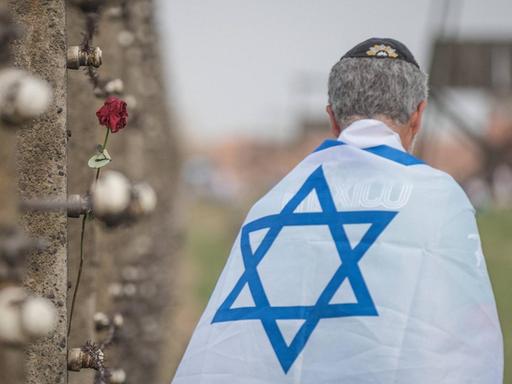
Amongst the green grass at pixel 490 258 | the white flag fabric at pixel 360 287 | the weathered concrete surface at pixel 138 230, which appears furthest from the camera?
the green grass at pixel 490 258

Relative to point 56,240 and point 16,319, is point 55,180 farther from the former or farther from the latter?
point 16,319

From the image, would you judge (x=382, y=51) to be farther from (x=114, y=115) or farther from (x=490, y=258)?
(x=490, y=258)

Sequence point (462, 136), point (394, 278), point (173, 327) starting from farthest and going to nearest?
point (173, 327), point (462, 136), point (394, 278)

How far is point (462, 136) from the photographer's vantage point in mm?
12625

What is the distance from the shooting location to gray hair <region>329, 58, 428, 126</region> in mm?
3229

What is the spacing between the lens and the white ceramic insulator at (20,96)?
211 centimetres

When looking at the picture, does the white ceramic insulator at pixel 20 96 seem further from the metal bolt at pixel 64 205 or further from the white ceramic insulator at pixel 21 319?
the metal bolt at pixel 64 205

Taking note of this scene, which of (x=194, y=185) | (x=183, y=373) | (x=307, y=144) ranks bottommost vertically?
(x=194, y=185)

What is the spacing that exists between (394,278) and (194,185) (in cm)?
5994

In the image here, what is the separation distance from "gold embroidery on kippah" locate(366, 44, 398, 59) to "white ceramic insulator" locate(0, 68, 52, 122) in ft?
4.63

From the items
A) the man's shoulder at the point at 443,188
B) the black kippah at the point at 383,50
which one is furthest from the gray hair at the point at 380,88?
the man's shoulder at the point at 443,188

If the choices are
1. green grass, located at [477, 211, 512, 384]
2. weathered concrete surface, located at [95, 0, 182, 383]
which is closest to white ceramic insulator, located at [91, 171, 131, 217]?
weathered concrete surface, located at [95, 0, 182, 383]

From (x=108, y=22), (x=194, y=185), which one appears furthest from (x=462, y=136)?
(x=194, y=185)

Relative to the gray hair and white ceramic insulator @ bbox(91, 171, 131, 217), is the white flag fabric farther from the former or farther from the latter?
white ceramic insulator @ bbox(91, 171, 131, 217)
